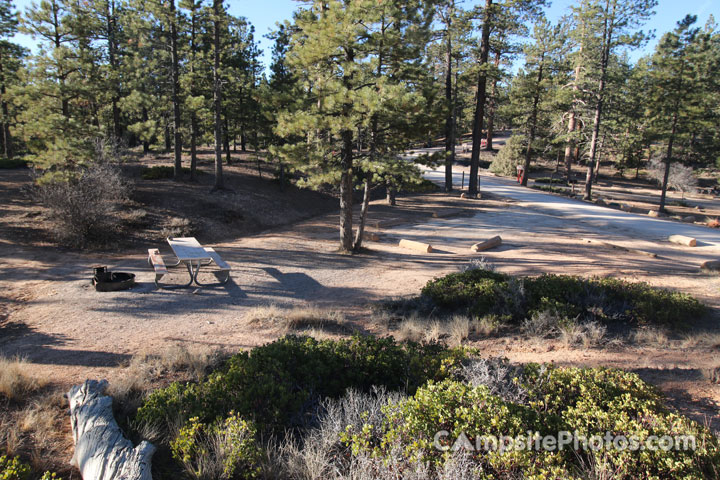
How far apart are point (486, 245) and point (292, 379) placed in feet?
33.9

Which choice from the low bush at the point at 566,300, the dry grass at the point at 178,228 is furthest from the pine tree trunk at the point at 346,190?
the dry grass at the point at 178,228

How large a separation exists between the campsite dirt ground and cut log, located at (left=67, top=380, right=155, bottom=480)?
1.30m

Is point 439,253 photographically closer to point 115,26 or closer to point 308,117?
point 308,117

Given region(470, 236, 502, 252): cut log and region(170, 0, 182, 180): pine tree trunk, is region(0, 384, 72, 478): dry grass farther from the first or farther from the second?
region(170, 0, 182, 180): pine tree trunk

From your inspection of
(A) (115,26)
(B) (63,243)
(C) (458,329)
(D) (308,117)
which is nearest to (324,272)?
(D) (308,117)

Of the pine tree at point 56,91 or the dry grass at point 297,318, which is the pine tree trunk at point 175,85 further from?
the dry grass at point 297,318

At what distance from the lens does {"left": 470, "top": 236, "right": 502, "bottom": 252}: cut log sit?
13.1 m

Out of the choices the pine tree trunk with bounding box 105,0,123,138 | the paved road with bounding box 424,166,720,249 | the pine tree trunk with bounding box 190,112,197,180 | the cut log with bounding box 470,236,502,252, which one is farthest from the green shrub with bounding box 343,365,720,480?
the pine tree trunk with bounding box 105,0,123,138

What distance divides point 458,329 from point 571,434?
3.35m

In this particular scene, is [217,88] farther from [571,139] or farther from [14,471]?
[571,139]

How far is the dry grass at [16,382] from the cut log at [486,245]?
1146 cm

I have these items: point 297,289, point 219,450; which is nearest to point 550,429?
point 219,450

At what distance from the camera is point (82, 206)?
11352 millimetres

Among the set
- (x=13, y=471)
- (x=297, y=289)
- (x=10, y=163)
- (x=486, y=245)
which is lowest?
(x=297, y=289)
